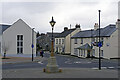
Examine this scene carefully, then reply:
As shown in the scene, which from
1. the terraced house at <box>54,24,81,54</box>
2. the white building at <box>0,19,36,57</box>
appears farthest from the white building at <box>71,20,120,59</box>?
the white building at <box>0,19,36,57</box>

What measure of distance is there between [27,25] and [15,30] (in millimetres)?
3040

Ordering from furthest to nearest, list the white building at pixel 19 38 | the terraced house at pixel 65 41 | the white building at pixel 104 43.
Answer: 1. the terraced house at pixel 65 41
2. the white building at pixel 19 38
3. the white building at pixel 104 43

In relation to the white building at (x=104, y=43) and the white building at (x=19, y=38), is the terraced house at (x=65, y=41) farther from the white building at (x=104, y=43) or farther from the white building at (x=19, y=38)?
the white building at (x=19, y=38)

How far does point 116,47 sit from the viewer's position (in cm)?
3975

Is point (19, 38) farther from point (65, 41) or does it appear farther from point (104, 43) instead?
point (65, 41)

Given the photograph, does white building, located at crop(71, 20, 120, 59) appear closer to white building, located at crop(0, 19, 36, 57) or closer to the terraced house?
the terraced house

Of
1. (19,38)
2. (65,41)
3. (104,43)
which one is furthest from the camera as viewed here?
(65,41)

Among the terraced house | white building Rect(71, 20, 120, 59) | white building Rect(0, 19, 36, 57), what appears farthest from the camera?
the terraced house

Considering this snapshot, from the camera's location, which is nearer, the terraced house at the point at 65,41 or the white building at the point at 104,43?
the white building at the point at 104,43

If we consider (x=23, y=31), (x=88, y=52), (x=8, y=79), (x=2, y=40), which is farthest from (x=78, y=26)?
(x=8, y=79)

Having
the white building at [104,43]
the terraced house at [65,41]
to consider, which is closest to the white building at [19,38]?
the white building at [104,43]

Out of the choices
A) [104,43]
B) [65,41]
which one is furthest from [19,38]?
[65,41]

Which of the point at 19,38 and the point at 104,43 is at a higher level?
the point at 19,38

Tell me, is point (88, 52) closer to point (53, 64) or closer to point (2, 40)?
point (2, 40)
